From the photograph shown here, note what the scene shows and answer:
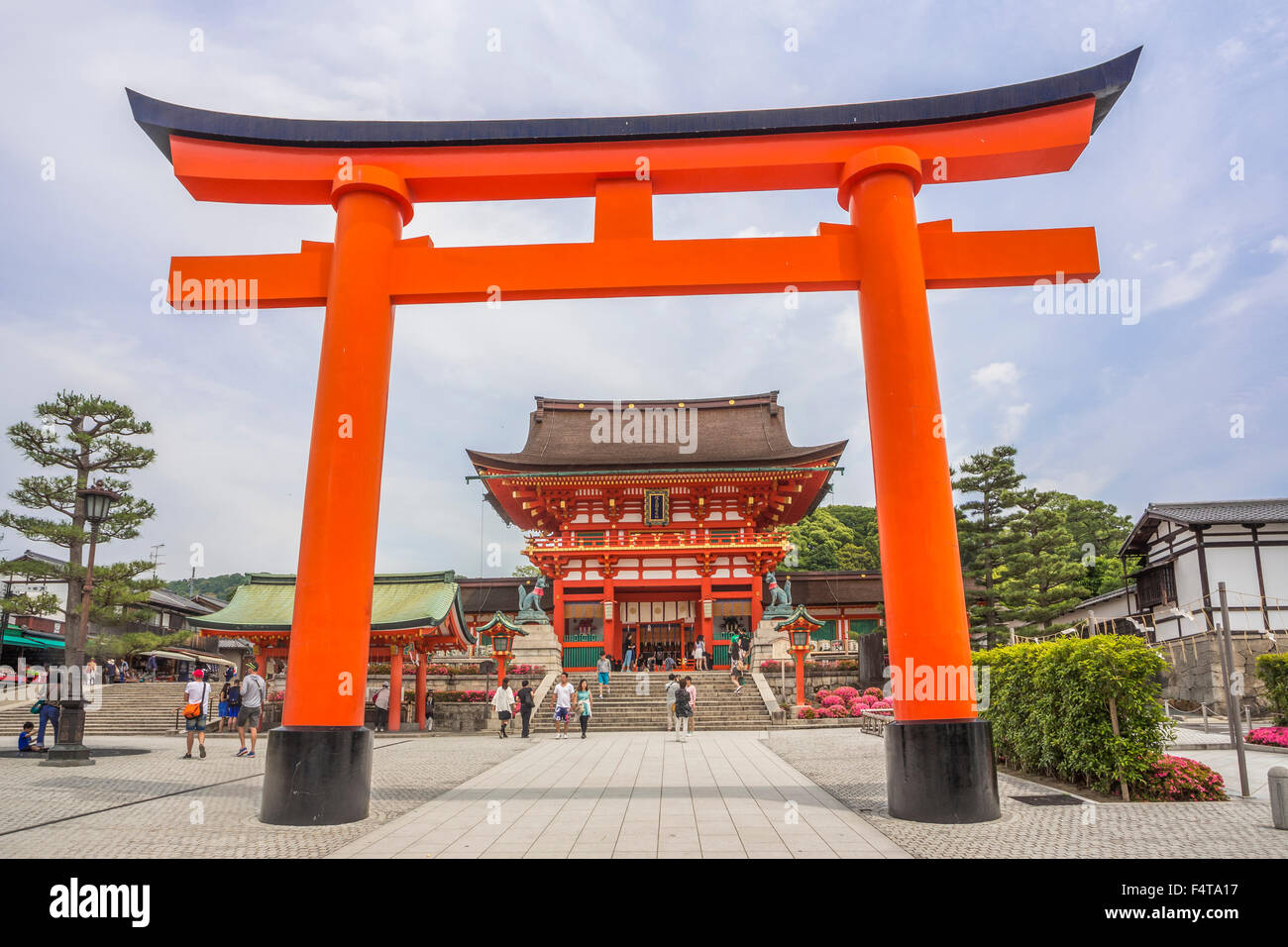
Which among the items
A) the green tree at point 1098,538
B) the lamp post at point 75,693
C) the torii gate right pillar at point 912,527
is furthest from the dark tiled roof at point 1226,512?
the lamp post at point 75,693

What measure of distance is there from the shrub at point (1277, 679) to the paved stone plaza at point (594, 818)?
7.83ft

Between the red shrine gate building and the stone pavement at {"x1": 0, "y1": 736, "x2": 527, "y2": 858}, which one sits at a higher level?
the red shrine gate building

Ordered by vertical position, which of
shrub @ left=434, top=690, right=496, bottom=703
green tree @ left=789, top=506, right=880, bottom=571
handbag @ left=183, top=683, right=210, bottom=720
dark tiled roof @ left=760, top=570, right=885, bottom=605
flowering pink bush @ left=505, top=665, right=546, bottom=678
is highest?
green tree @ left=789, top=506, right=880, bottom=571

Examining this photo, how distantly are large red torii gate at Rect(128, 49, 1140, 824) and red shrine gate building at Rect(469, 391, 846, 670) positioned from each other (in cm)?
1995

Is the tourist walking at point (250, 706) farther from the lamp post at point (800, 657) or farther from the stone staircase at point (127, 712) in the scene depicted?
the lamp post at point (800, 657)

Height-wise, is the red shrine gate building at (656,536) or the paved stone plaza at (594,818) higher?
the red shrine gate building at (656,536)

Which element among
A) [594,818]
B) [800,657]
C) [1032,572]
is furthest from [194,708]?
[1032,572]

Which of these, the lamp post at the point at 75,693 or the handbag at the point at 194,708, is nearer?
the lamp post at the point at 75,693

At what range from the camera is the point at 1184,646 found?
23172 mm

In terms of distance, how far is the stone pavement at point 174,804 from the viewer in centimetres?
631

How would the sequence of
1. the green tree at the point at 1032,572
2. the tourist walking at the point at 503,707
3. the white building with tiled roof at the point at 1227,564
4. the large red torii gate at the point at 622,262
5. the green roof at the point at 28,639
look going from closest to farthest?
1. the large red torii gate at the point at 622,262
2. the tourist walking at the point at 503,707
3. the white building with tiled roof at the point at 1227,564
4. the green tree at the point at 1032,572
5. the green roof at the point at 28,639

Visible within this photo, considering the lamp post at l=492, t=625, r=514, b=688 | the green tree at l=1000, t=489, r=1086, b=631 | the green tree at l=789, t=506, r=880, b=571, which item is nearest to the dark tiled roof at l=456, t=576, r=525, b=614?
the lamp post at l=492, t=625, r=514, b=688

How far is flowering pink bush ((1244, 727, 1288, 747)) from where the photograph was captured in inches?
533

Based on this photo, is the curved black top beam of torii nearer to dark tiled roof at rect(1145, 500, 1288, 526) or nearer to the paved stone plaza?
the paved stone plaza
